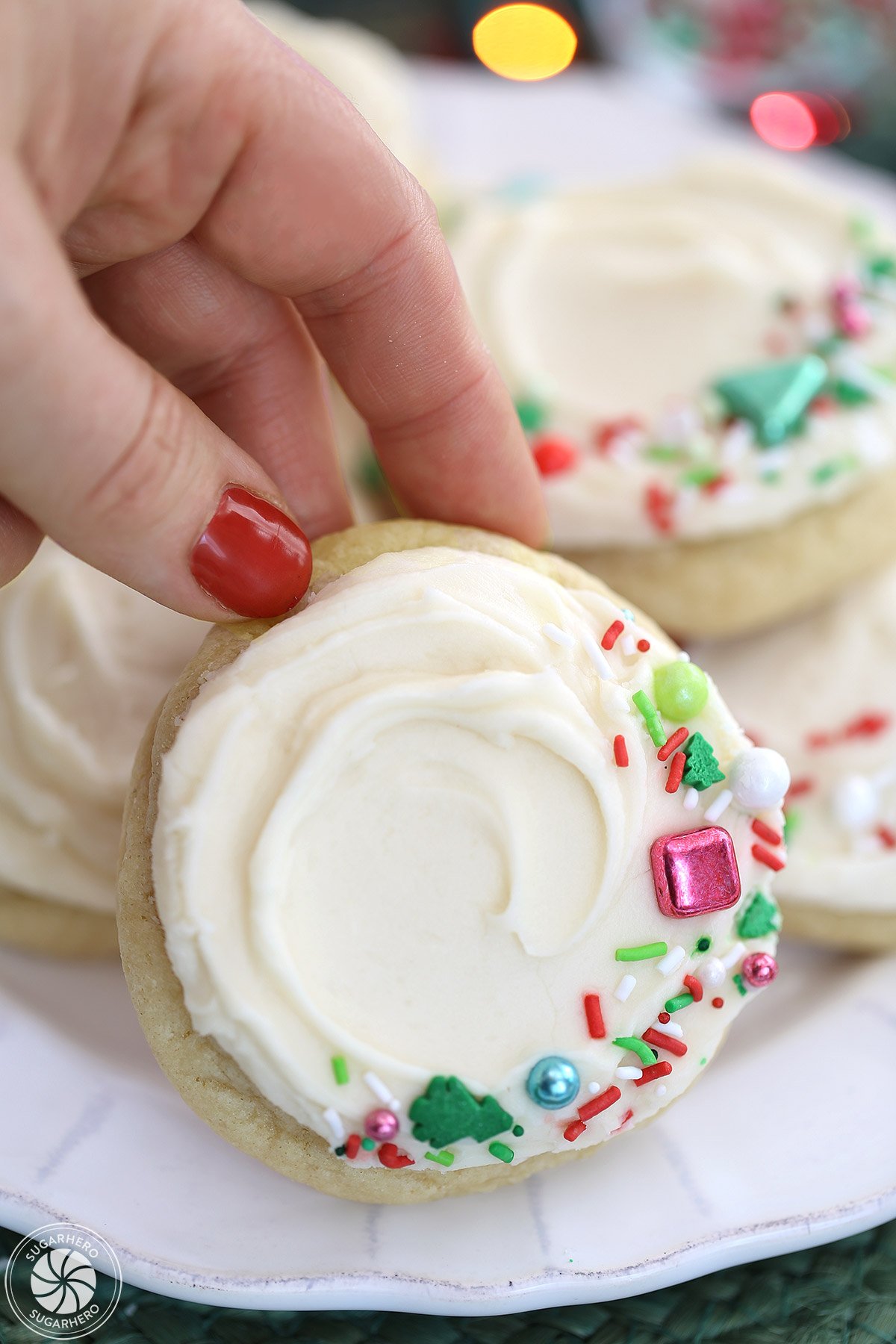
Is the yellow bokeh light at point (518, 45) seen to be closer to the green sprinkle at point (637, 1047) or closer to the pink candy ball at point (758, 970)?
the pink candy ball at point (758, 970)

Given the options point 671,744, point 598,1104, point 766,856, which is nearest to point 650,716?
point 671,744

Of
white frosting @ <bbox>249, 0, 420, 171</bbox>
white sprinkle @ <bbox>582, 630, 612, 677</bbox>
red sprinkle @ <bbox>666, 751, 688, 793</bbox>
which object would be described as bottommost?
red sprinkle @ <bbox>666, 751, 688, 793</bbox>

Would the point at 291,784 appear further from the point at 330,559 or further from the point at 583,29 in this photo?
the point at 583,29

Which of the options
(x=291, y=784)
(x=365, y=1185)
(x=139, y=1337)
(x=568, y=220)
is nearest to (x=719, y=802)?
(x=291, y=784)

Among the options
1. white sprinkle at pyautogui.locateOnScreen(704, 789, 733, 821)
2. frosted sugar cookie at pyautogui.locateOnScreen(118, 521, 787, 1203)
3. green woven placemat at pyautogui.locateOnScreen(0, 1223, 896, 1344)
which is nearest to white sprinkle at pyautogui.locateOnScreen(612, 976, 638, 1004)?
frosted sugar cookie at pyautogui.locateOnScreen(118, 521, 787, 1203)

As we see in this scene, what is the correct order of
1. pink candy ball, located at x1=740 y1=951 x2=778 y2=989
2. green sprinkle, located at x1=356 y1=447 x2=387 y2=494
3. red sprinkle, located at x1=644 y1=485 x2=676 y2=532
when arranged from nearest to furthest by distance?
pink candy ball, located at x1=740 y1=951 x2=778 y2=989
red sprinkle, located at x1=644 y1=485 x2=676 y2=532
green sprinkle, located at x1=356 y1=447 x2=387 y2=494

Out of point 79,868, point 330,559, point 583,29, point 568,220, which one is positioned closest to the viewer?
point 330,559

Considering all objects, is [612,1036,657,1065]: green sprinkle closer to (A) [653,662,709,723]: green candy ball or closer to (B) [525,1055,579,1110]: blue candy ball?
(B) [525,1055,579,1110]: blue candy ball
